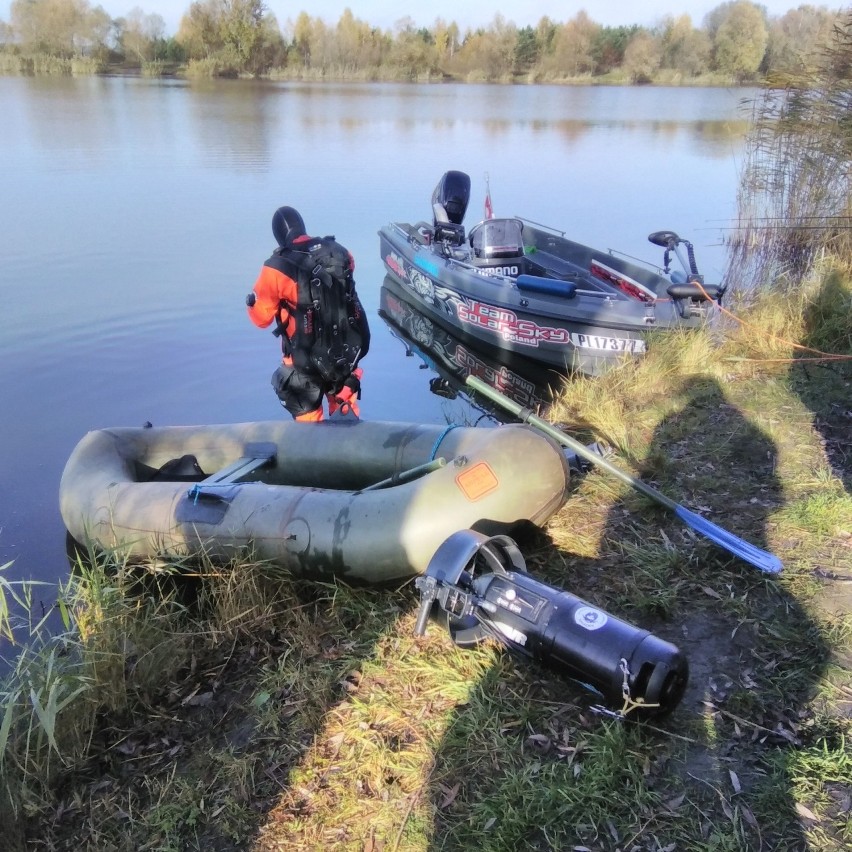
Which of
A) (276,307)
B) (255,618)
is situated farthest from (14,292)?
(255,618)

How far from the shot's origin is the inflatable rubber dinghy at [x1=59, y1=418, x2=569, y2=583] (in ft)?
10.3

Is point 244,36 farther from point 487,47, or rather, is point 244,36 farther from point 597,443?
point 597,443

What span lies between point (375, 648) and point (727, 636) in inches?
50.2

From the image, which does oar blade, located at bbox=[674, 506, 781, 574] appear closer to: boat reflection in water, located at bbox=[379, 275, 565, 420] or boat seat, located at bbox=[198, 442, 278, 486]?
boat seat, located at bbox=[198, 442, 278, 486]

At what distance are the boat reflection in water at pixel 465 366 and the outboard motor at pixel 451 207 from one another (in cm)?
108

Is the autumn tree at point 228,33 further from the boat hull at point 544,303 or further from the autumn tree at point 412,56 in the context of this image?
the boat hull at point 544,303

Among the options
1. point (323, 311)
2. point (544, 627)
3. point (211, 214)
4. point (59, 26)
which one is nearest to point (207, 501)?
point (323, 311)

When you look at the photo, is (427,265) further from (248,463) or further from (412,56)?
(412,56)

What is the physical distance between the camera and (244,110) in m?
26.4

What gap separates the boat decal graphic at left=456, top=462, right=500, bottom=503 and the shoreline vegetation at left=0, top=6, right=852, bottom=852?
0.35m

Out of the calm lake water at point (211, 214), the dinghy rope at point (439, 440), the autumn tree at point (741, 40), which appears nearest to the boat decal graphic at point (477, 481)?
the dinghy rope at point (439, 440)

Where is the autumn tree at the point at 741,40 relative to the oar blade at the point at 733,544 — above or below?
above

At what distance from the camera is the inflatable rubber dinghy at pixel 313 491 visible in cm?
315

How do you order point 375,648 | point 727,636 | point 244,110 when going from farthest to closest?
point 244,110
point 375,648
point 727,636
